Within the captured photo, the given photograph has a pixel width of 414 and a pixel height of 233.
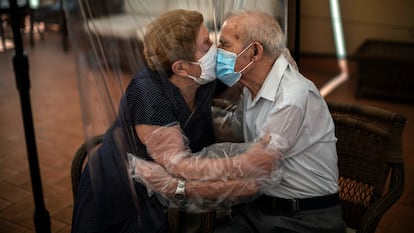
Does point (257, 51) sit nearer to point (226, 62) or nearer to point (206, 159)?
point (226, 62)

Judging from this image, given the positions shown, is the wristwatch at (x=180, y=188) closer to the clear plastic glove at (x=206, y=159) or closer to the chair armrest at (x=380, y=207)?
the clear plastic glove at (x=206, y=159)

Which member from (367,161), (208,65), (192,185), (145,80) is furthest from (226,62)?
(367,161)

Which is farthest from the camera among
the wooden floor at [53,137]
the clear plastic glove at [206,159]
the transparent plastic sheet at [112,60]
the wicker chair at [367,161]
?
the wooden floor at [53,137]

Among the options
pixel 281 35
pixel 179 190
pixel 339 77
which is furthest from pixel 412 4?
pixel 179 190

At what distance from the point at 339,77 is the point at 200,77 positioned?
323 centimetres

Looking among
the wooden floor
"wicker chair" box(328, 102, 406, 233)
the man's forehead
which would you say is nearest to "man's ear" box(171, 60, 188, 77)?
the man's forehead

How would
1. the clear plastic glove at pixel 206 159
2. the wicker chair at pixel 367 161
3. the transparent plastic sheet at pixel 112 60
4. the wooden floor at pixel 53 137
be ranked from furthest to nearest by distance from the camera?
the wooden floor at pixel 53 137, the wicker chair at pixel 367 161, the clear plastic glove at pixel 206 159, the transparent plastic sheet at pixel 112 60

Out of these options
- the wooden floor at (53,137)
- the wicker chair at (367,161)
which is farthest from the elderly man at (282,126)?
the wooden floor at (53,137)

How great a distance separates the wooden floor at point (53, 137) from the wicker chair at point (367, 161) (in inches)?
32.9

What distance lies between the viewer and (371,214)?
150 cm

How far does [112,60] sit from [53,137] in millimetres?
2252

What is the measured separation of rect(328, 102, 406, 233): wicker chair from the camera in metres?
1.55

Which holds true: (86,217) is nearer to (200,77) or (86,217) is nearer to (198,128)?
(198,128)

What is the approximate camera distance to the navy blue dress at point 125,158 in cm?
146
